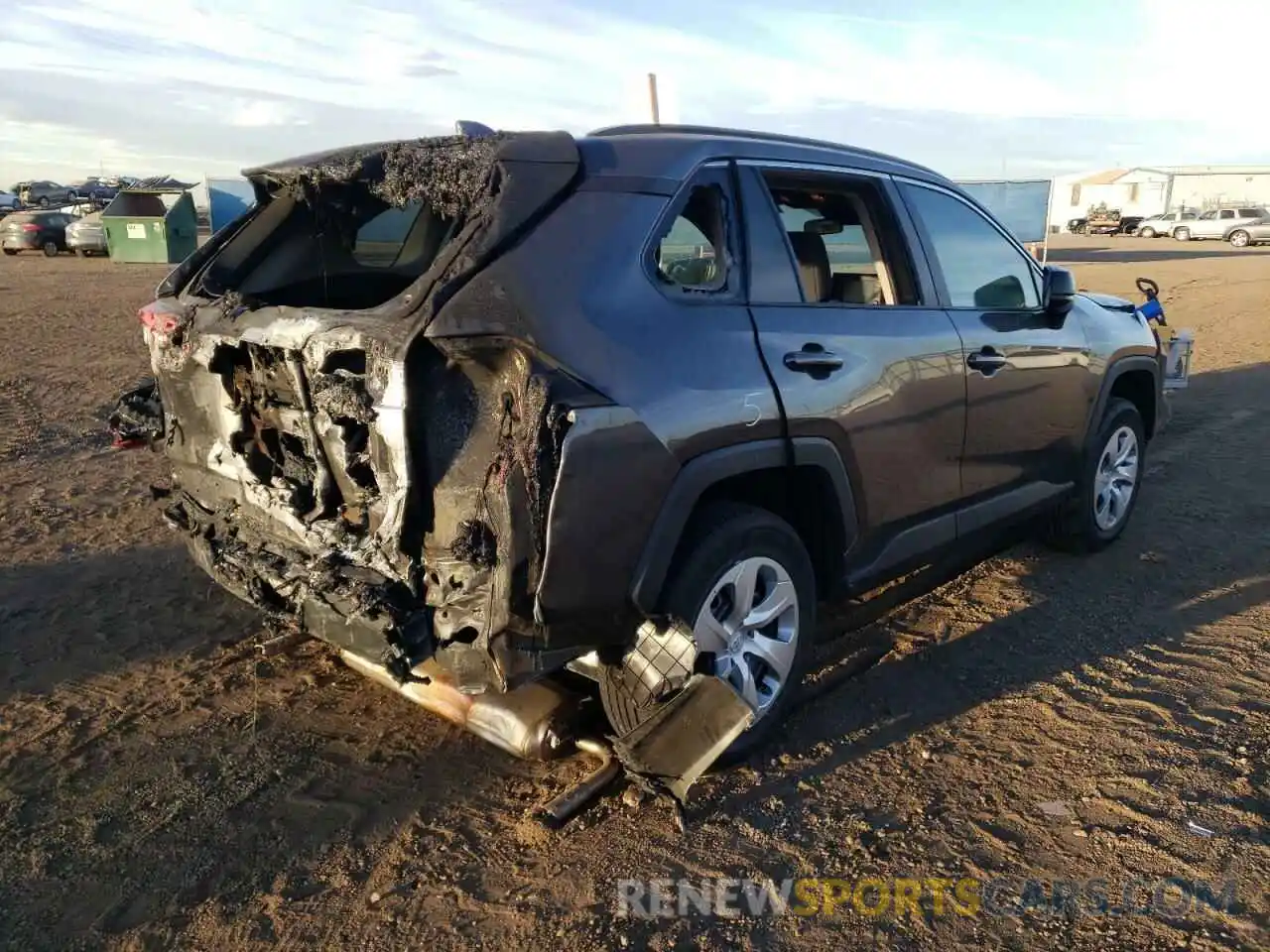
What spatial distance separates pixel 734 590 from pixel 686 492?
1.65 ft

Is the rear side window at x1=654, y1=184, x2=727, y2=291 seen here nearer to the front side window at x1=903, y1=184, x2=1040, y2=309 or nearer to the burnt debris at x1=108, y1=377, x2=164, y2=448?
the front side window at x1=903, y1=184, x2=1040, y2=309

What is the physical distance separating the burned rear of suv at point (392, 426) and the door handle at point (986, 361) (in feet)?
6.65

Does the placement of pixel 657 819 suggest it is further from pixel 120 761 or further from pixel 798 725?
pixel 120 761

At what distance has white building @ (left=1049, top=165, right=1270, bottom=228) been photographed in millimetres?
65938

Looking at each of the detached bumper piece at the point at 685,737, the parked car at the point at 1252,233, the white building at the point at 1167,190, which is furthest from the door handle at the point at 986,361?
the white building at the point at 1167,190

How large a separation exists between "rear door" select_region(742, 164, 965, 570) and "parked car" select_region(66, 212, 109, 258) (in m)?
27.8

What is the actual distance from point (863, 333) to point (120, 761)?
9.92ft

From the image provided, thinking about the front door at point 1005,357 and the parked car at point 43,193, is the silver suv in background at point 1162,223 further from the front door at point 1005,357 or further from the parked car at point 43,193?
the parked car at point 43,193

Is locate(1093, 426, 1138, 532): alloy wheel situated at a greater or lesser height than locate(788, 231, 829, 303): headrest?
lesser

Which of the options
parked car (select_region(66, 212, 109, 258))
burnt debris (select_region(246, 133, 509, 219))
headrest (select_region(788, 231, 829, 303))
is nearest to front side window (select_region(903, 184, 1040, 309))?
headrest (select_region(788, 231, 829, 303))

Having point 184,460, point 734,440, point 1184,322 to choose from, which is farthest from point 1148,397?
point 1184,322

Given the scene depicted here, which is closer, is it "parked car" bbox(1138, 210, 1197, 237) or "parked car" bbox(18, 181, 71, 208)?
"parked car" bbox(1138, 210, 1197, 237)

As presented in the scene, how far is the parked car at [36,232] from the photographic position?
93.4 ft

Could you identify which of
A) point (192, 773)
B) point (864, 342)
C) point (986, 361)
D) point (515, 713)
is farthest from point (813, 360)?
point (192, 773)
